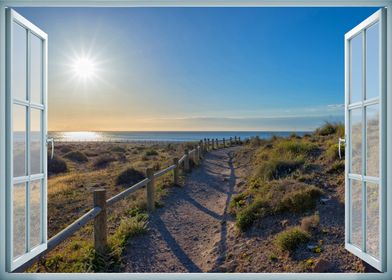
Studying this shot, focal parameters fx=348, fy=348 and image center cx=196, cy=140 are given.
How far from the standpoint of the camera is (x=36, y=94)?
2.62 metres

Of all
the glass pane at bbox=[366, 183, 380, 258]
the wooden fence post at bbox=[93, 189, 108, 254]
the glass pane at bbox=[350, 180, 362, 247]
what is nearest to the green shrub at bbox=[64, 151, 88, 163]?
the wooden fence post at bbox=[93, 189, 108, 254]

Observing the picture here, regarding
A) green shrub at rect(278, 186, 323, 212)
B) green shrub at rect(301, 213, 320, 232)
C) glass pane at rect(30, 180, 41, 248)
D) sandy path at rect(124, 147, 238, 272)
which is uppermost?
glass pane at rect(30, 180, 41, 248)

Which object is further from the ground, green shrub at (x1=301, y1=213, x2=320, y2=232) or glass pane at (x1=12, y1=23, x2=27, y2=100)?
glass pane at (x1=12, y1=23, x2=27, y2=100)

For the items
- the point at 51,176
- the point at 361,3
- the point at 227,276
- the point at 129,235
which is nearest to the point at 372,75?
the point at 361,3

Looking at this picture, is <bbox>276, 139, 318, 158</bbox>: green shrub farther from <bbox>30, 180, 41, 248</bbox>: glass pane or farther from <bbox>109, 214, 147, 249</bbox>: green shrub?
<bbox>30, 180, 41, 248</bbox>: glass pane

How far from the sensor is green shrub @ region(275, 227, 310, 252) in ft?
11.5

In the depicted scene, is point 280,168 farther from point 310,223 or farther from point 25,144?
point 25,144

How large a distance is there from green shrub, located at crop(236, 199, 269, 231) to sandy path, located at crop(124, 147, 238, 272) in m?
0.27

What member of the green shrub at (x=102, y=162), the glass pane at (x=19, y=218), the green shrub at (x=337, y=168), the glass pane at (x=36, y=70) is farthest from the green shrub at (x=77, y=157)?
the glass pane at (x=19, y=218)

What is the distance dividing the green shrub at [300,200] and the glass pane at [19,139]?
10.2ft

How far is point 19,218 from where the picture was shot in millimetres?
2402

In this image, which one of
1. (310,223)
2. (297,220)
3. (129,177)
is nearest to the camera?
(310,223)

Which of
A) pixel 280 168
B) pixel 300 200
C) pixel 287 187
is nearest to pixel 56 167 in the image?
pixel 280 168

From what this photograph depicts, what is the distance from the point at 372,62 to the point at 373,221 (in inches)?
45.4
